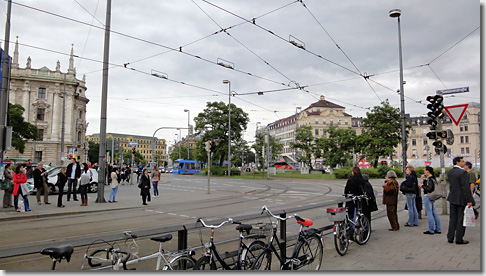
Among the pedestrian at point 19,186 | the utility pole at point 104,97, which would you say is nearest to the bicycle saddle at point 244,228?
the pedestrian at point 19,186

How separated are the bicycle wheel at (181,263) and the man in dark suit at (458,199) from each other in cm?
593

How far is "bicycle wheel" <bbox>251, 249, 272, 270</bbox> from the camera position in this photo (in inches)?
176

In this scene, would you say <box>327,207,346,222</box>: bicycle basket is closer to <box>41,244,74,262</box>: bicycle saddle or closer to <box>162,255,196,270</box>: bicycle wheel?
<box>162,255,196,270</box>: bicycle wheel

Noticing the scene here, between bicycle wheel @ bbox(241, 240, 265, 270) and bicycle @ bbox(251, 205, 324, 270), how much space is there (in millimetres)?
72

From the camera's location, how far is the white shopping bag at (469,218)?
690 centimetres

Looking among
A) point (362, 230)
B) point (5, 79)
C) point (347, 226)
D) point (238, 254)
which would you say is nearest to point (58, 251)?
point (238, 254)

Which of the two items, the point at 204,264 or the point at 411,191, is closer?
the point at 204,264

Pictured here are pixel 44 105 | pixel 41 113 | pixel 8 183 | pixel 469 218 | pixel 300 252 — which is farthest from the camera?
pixel 41 113

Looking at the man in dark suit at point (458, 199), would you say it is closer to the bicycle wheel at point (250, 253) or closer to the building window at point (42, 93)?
the bicycle wheel at point (250, 253)

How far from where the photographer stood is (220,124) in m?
62.1

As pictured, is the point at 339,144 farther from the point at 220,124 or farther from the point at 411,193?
Result: the point at 411,193

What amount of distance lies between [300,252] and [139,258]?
252 cm

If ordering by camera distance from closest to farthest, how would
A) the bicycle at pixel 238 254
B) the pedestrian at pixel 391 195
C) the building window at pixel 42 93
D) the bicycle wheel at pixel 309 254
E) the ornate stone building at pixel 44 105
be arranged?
the bicycle at pixel 238 254
the bicycle wheel at pixel 309 254
the pedestrian at pixel 391 195
the ornate stone building at pixel 44 105
the building window at pixel 42 93

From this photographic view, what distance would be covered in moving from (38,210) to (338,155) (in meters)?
53.4
